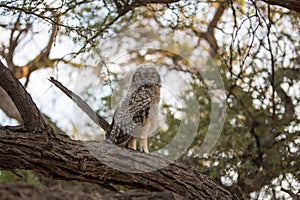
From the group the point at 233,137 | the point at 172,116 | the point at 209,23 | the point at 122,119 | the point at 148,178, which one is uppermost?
the point at 209,23

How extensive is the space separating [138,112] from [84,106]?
475mm

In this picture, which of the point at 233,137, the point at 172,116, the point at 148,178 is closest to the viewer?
the point at 148,178

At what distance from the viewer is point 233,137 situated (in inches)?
216

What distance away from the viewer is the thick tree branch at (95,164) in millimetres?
2865

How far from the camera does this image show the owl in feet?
12.6

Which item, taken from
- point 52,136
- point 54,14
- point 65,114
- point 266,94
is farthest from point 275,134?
point 52,136

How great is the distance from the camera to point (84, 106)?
3600 millimetres

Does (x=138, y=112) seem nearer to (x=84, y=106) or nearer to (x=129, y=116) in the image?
(x=129, y=116)

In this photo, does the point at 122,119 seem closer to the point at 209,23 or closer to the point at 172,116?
the point at 172,116

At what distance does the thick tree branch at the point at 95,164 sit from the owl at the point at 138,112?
636mm

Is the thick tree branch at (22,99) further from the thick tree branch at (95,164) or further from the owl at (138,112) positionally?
the owl at (138,112)

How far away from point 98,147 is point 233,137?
2593mm

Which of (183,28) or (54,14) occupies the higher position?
(183,28)

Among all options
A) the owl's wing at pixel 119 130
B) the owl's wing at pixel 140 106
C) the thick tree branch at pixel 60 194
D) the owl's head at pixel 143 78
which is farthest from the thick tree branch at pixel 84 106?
the thick tree branch at pixel 60 194
